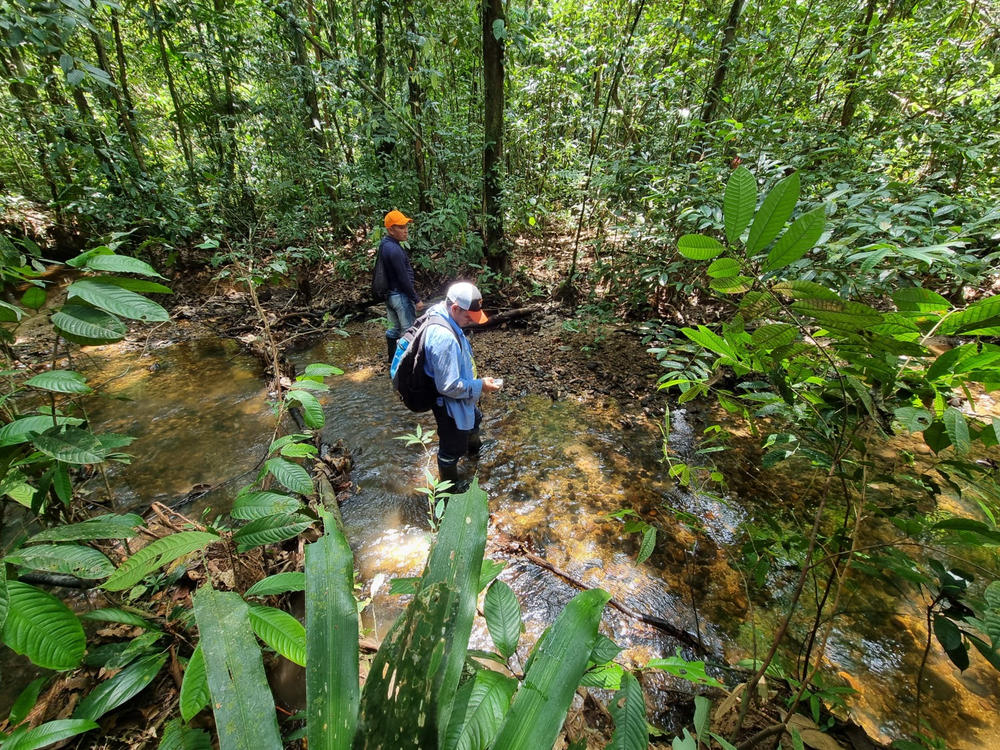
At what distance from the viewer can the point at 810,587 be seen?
244cm

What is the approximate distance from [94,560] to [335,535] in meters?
0.68

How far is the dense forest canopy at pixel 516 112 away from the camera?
14.2 feet

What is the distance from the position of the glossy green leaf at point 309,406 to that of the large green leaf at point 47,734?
1.03 metres

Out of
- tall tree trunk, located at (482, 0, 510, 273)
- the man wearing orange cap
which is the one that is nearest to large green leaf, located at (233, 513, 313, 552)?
the man wearing orange cap

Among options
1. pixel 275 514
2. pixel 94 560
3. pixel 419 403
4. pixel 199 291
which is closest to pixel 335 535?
pixel 275 514

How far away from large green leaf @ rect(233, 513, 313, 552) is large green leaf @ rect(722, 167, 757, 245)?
4.69ft

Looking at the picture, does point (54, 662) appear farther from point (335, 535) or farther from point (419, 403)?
point (419, 403)

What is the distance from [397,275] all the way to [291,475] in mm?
3702

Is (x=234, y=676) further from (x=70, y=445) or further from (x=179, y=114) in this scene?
(x=179, y=114)

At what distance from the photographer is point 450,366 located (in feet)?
8.84

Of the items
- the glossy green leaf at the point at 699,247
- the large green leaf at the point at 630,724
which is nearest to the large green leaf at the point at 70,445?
the large green leaf at the point at 630,724

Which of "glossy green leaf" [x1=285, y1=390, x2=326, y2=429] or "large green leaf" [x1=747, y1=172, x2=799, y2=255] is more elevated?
"large green leaf" [x1=747, y1=172, x2=799, y2=255]

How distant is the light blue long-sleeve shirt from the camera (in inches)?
106

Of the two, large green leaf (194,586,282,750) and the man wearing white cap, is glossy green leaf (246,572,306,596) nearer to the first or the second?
large green leaf (194,586,282,750)
